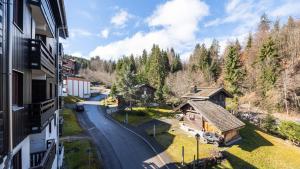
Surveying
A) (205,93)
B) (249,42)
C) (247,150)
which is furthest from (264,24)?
(247,150)

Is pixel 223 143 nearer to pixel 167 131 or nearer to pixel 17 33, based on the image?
pixel 167 131

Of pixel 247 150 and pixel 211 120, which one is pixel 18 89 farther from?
pixel 247 150

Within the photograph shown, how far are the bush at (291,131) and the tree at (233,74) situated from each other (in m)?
18.9

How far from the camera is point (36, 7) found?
876 cm

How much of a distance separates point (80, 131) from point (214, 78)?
47535 millimetres

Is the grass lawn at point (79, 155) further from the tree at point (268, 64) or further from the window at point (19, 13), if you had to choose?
the tree at point (268, 64)

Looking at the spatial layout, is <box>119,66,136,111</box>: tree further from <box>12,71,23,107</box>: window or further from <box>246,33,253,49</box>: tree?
<box>246,33,253,49</box>: tree

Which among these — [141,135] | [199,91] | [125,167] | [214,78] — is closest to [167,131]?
[141,135]

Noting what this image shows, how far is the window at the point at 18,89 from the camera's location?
6.90 meters

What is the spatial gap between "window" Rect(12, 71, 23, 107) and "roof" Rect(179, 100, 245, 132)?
78.2ft

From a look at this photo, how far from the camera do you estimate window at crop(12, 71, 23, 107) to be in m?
6.90

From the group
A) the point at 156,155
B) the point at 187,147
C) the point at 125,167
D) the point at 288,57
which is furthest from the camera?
the point at 288,57

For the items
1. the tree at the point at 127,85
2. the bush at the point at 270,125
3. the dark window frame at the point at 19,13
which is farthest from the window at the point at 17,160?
the bush at the point at 270,125

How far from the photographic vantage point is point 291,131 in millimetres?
30500
